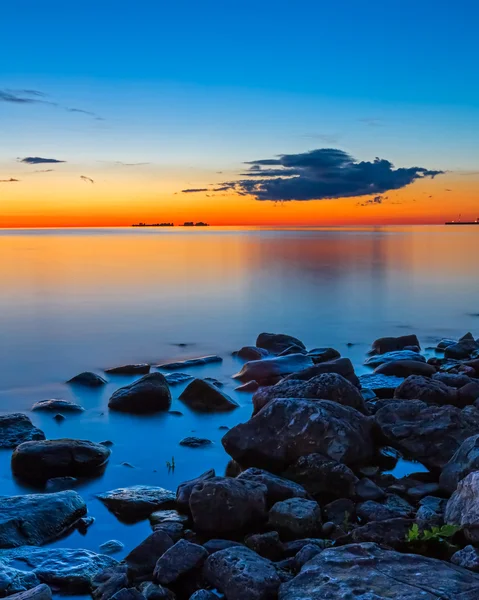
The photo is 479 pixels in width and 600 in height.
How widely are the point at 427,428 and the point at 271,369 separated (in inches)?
209

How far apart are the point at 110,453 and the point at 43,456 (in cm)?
111

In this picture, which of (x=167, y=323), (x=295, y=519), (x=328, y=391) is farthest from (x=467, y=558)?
(x=167, y=323)

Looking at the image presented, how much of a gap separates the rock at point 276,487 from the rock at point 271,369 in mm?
5846

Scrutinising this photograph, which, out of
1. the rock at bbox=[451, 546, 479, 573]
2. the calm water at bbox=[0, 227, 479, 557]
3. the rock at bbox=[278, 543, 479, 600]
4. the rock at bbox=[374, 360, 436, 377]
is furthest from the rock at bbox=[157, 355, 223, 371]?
the rock at bbox=[451, 546, 479, 573]

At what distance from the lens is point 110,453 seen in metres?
8.77

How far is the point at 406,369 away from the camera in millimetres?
12844

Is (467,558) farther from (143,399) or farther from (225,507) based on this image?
(143,399)

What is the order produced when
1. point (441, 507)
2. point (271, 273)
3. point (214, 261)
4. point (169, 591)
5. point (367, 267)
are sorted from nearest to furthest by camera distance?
point (169, 591) < point (441, 507) < point (271, 273) < point (367, 267) < point (214, 261)

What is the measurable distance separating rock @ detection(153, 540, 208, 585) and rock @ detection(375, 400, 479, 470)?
12.4 feet

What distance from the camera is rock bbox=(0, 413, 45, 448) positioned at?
29.0ft

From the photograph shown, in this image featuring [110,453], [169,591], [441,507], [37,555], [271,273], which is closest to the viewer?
[169,591]

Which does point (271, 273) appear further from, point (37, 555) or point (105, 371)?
point (37, 555)

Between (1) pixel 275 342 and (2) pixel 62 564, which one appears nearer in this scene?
(2) pixel 62 564

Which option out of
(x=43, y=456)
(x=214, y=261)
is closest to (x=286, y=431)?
(x=43, y=456)
